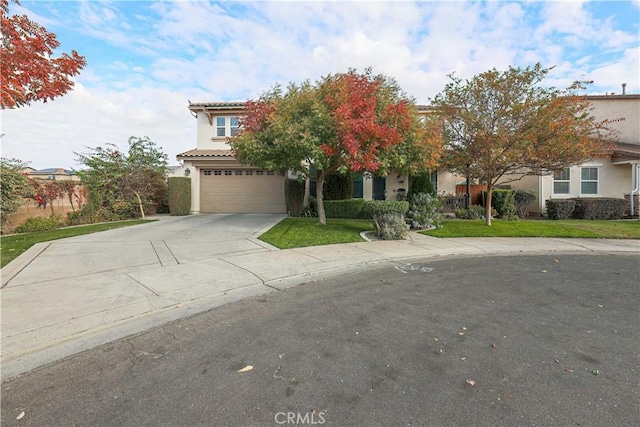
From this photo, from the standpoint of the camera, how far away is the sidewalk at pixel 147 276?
138 inches

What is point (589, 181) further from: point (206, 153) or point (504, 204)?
point (206, 153)

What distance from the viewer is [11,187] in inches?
417

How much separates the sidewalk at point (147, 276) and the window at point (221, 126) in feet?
35.2

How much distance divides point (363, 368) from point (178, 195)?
15286mm

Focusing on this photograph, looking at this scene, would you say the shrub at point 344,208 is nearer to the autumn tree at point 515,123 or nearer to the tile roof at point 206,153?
the autumn tree at point 515,123

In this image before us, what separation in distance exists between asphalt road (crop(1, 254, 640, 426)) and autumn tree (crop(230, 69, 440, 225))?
17.2ft

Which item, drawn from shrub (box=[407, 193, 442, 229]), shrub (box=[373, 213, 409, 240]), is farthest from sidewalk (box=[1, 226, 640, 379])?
shrub (box=[407, 193, 442, 229])

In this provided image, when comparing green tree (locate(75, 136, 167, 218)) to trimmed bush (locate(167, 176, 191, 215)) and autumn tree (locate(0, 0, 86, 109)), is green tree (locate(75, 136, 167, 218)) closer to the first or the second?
trimmed bush (locate(167, 176, 191, 215))

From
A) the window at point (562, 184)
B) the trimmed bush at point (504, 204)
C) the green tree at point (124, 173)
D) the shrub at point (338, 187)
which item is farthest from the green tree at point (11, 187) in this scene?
the window at point (562, 184)

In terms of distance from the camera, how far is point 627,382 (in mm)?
2604

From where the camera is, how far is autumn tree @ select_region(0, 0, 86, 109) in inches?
175

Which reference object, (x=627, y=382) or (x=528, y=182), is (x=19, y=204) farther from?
(x=528, y=182)

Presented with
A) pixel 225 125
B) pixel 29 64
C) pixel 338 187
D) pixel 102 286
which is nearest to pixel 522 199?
pixel 338 187

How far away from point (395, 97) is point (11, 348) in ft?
33.2
